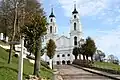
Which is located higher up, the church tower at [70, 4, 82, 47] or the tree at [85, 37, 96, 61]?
the church tower at [70, 4, 82, 47]

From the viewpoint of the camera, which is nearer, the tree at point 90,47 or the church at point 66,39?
the tree at point 90,47

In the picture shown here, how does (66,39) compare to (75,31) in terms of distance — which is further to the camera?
(66,39)

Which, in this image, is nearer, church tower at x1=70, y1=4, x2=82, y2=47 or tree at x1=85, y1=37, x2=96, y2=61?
tree at x1=85, y1=37, x2=96, y2=61

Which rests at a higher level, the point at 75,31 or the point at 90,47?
the point at 75,31

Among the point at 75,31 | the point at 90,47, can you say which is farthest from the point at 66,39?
the point at 90,47

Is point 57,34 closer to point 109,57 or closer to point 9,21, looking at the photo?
point 109,57

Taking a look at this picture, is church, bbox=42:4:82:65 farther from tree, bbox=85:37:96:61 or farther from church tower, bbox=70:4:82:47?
tree, bbox=85:37:96:61

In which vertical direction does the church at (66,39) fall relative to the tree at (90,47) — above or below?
above

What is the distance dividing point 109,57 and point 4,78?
479 ft

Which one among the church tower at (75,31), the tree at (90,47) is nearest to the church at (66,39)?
the church tower at (75,31)

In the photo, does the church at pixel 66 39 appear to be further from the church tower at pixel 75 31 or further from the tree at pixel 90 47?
the tree at pixel 90 47

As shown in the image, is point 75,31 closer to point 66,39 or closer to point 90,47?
point 66,39

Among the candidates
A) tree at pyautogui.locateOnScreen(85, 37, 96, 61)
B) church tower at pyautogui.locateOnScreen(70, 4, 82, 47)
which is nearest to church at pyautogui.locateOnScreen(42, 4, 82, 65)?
church tower at pyautogui.locateOnScreen(70, 4, 82, 47)

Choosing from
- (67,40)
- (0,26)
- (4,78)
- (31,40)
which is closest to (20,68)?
(4,78)
